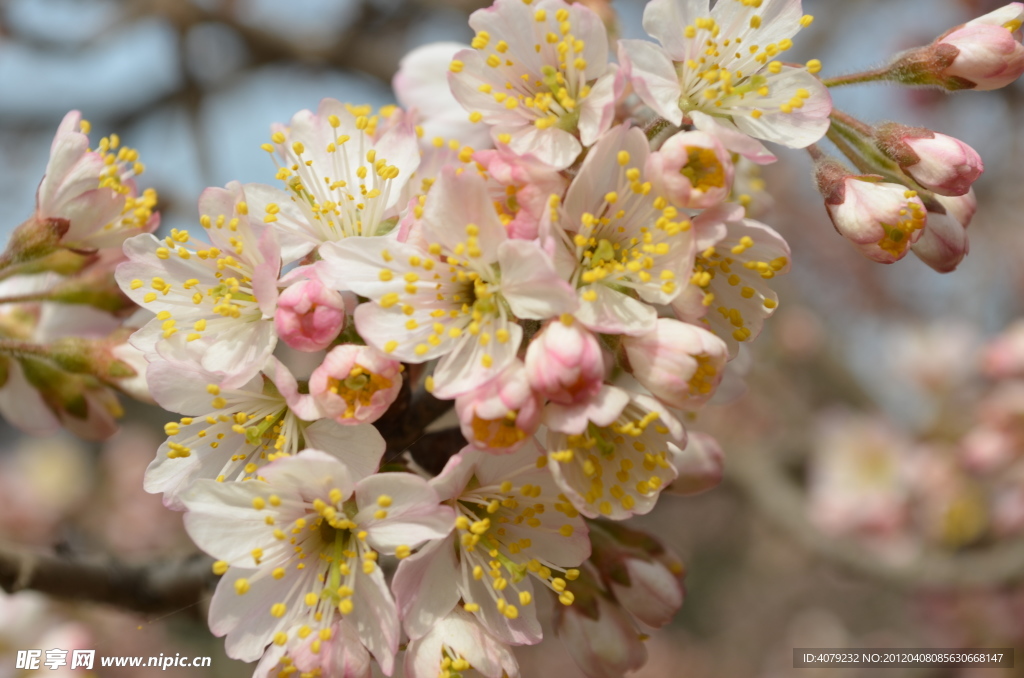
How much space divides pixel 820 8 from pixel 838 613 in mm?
5055

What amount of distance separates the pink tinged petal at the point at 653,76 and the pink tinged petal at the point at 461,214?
0.26 metres

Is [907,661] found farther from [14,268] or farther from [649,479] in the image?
[14,268]

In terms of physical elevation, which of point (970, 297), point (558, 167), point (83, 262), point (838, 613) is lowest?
point (838, 613)

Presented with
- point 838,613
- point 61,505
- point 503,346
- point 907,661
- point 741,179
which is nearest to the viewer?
point 503,346

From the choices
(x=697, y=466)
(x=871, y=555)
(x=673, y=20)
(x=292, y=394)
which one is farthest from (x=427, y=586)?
(x=871, y=555)

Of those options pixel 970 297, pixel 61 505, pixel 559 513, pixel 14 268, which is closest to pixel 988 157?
pixel 970 297

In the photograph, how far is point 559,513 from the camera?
1153mm

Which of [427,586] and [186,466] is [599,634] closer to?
[427,586]

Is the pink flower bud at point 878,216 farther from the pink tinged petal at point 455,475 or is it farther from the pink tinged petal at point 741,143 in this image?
the pink tinged petal at point 455,475

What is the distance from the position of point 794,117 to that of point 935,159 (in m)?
0.21

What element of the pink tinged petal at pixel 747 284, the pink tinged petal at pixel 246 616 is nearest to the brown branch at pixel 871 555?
the pink tinged petal at pixel 747 284

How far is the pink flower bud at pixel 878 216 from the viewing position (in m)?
1.11

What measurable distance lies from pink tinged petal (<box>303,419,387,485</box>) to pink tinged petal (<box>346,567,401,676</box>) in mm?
143

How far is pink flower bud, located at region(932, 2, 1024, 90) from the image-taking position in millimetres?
1156
